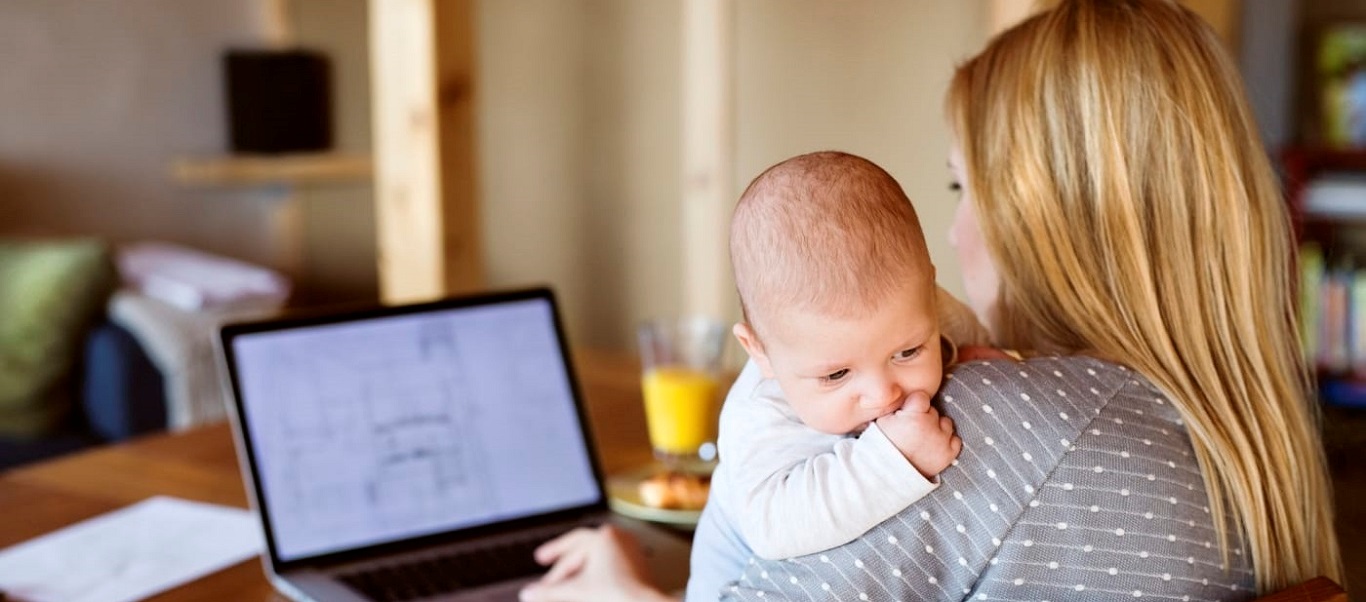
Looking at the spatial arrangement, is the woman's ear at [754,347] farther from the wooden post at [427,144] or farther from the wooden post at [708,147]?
the wooden post at [708,147]

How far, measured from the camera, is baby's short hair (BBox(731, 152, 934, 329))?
0.76m

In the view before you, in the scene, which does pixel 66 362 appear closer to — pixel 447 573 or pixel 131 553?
pixel 131 553

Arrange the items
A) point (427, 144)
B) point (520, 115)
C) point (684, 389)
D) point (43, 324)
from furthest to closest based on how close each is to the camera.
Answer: point (520, 115), point (43, 324), point (427, 144), point (684, 389)

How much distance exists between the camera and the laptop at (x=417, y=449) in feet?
4.10

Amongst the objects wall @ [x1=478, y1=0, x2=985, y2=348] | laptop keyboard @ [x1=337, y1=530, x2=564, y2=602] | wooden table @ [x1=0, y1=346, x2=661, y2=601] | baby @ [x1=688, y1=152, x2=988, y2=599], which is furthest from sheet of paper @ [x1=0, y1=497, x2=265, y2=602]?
wall @ [x1=478, y1=0, x2=985, y2=348]

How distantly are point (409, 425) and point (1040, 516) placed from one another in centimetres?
73

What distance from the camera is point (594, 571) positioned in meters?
1.15

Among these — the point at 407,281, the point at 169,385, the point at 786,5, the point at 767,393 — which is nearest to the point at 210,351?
the point at 169,385

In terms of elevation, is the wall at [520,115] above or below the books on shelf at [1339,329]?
above

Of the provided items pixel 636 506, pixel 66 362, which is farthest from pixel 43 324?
pixel 636 506

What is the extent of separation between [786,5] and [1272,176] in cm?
246

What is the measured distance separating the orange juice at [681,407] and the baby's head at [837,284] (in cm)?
72

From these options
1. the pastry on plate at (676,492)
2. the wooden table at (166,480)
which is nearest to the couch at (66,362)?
the wooden table at (166,480)

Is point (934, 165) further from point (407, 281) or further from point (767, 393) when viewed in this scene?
point (407, 281)
